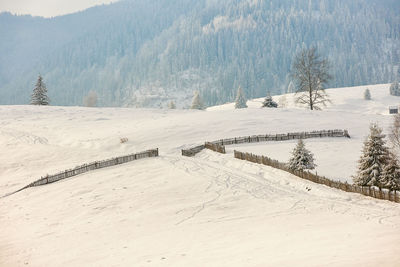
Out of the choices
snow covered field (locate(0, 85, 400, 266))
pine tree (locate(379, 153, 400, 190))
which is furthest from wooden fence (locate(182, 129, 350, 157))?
pine tree (locate(379, 153, 400, 190))

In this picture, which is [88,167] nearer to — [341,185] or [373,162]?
[341,185]

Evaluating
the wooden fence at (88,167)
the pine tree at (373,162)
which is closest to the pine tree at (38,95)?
the wooden fence at (88,167)

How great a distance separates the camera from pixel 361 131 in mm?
41844

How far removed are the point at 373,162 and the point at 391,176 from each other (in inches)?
51.8

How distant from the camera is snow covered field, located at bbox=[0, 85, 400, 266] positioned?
424 inches

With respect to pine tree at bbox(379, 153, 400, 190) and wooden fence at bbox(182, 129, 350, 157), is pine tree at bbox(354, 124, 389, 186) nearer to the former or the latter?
pine tree at bbox(379, 153, 400, 190)

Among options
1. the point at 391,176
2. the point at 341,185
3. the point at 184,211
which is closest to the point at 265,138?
the point at 341,185

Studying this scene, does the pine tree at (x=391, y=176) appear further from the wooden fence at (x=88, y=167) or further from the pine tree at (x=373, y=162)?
the wooden fence at (x=88, y=167)

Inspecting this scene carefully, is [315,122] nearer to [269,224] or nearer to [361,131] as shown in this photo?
[361,131]

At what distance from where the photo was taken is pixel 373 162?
1936 cm

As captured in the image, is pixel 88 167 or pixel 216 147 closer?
pixel 88 167

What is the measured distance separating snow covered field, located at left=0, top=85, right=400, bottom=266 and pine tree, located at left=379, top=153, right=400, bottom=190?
8.25 ft

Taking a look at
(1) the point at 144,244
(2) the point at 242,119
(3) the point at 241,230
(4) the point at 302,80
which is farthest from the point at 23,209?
(4) the point at 302,80

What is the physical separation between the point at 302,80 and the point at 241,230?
1853 inches
